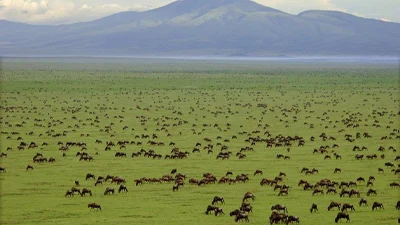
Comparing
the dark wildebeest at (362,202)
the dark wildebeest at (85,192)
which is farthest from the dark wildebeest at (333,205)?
the dark wildebeest at (85,192)

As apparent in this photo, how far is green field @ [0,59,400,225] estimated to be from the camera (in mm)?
21797

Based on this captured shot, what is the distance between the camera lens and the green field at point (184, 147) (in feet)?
71.5

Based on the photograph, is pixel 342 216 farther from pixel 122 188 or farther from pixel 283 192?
pixel 122 188

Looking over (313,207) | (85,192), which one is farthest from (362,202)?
(85,192)

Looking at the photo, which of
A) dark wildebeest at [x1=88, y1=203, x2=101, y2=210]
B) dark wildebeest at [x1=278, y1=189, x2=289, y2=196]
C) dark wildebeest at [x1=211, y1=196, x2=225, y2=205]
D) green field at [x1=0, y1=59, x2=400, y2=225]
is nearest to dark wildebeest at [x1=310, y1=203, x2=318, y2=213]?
green field at [x1=0, y1=59, x2=400, y2=225]

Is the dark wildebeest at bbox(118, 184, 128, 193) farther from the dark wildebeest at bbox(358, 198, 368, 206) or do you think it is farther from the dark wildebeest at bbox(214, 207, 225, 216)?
the dark wildebeest at bbox(358, 198, 368, 206)

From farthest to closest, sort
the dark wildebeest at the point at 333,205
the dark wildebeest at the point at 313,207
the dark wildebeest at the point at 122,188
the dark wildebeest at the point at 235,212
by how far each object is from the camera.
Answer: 1. the dark wildebeest at the point at 122,188
2. the dark wildebeest at the point at 333,205
3. the dark wildebeest at the point at 313,207
4. the dark wildebeest at the point at 235,212

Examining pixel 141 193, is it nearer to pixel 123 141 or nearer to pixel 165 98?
pixel 123 141

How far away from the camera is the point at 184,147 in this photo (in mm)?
36656

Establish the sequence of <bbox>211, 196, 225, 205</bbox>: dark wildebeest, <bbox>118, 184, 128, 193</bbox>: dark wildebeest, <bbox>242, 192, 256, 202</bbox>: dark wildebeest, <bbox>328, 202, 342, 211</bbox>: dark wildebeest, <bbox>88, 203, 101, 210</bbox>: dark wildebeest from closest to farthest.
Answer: <bbox>328, 202, 342, 211</bbox>: dark wildebeest
<bbox>88, 203, 101, 210</bbox>: dark wildebeest
<bbox>211, 196, 225, 205</bbox>: dark wildebeest
<bbox>242, 192, 256, 202</bbox>: dark wildebeest
<bbox>118, 184, 128, 193</bbox>: dark wildebeest

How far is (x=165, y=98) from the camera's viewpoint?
7138cm

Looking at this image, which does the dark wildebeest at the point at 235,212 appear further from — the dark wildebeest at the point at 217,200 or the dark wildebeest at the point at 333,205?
the dark wildebeest at the point at 333,205

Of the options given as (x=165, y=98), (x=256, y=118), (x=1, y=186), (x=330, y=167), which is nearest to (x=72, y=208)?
(x=1, y=186)

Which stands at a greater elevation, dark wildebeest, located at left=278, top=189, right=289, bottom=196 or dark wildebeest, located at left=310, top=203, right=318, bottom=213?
dark wildebeest, located at left=310, top=203, right=318, bottom=213
